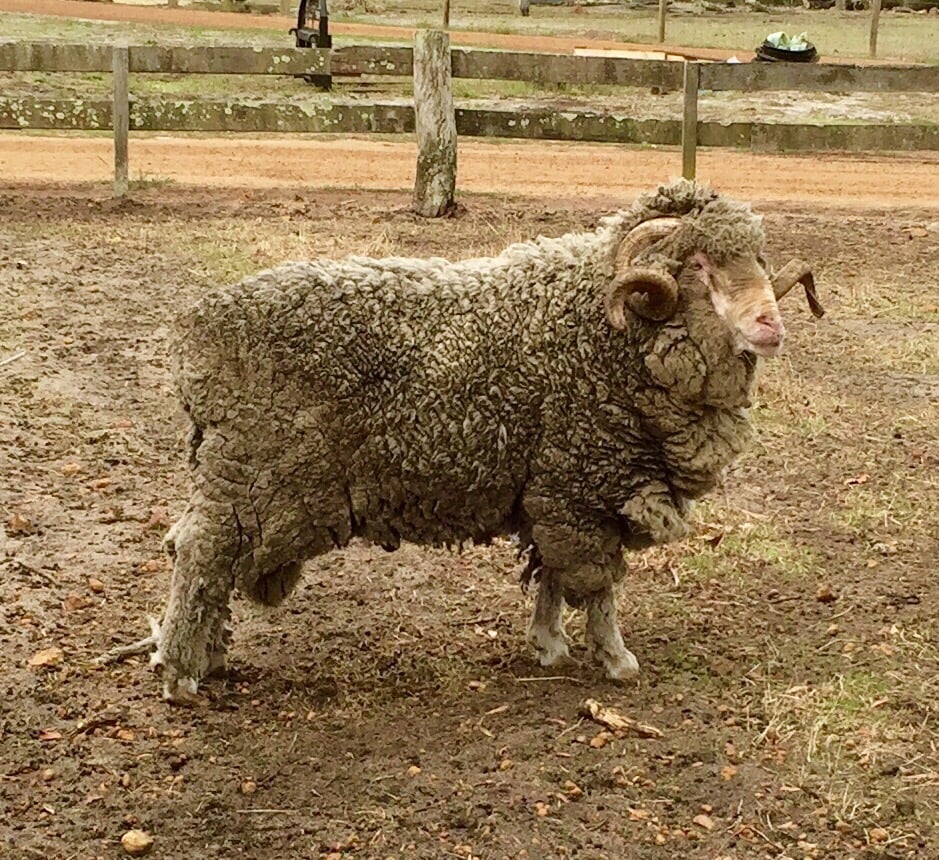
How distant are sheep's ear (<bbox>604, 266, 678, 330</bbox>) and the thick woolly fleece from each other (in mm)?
61

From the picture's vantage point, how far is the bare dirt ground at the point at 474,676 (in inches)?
177

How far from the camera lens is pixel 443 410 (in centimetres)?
511

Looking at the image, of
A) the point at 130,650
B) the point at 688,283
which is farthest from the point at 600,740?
the point at 130,650

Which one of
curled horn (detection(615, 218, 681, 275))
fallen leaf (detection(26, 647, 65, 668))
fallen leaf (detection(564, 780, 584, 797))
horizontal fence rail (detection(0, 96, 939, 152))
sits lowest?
fallen leaf (detection(564, 780, 584, 797))

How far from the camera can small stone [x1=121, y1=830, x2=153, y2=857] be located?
4.34 meters

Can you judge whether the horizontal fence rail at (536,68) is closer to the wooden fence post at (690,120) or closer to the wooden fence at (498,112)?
the wooden fence at (498,112)

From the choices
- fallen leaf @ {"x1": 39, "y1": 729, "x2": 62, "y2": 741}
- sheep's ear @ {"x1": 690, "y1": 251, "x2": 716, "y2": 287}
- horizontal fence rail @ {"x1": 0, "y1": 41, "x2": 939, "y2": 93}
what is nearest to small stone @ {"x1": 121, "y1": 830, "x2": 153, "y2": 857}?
fallen leaf @ {"x1": 39, "y1": 729, "x2": 62, "y2": 741}

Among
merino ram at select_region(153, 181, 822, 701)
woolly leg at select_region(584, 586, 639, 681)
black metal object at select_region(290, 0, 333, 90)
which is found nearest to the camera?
merino ram at select_region(153, 181, 822, 701)

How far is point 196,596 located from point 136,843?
3.26 feet

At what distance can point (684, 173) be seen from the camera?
13.6 m

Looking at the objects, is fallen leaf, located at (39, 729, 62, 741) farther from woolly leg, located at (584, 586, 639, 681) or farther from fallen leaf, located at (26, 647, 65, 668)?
woolly leg, located at (584, 586, 639, 681)

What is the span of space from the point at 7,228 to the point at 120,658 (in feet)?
24.1

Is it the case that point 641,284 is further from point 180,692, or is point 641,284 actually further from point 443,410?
point 180,692

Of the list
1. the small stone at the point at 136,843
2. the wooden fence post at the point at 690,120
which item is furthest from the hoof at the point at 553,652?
the wooden fence post at the point at 690,120
